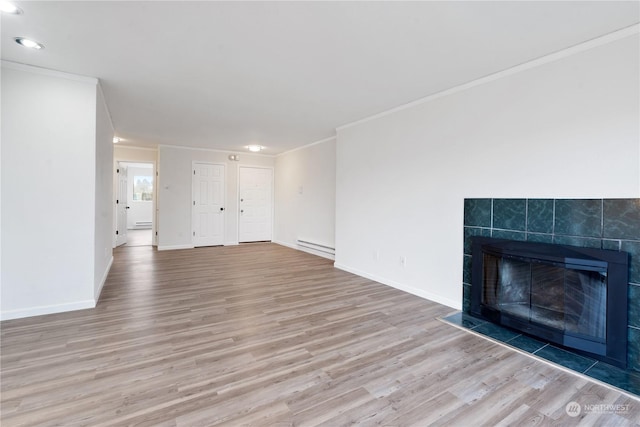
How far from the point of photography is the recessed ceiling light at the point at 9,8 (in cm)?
202

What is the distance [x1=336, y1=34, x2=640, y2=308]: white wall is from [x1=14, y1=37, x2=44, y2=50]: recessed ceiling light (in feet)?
12.8

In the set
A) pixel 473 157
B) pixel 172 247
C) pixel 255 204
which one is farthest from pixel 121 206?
pixel 473 157

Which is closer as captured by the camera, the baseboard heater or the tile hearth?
the tile hearth

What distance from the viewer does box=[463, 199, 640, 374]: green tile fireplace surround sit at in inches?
86.6

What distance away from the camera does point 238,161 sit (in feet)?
26.8

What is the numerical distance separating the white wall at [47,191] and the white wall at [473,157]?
365cm

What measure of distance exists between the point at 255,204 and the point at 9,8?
654cm

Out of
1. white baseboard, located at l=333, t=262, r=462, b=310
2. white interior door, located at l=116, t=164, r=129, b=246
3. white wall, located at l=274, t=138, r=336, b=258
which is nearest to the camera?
white baseboard, located at l=333, t=262, r=462, b=310

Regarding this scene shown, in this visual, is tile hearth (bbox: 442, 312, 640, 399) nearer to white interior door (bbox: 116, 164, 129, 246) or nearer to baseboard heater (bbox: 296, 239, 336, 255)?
baseboard heater (bbox: 296, 239, 336, 255)

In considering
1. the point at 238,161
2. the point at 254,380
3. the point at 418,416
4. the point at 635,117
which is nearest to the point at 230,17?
the point at 254,380

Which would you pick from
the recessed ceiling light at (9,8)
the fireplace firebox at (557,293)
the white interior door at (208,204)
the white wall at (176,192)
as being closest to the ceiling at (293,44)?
the recessed ceiling light at (9,8)

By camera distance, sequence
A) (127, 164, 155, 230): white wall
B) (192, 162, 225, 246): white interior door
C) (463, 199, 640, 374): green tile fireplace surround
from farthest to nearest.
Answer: (127, 164, 155, 230): white wall → (192, 162, 225, 246): white interior door → (463, 199, 640, 374): green tile fireplace surround

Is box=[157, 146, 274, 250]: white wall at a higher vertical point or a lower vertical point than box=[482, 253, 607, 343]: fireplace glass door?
higher

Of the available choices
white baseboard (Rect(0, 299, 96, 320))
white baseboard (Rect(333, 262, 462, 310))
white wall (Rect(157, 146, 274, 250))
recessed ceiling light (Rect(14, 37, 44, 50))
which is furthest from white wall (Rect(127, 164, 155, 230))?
white baseboard (Rect(333, 262, 462, 310))
